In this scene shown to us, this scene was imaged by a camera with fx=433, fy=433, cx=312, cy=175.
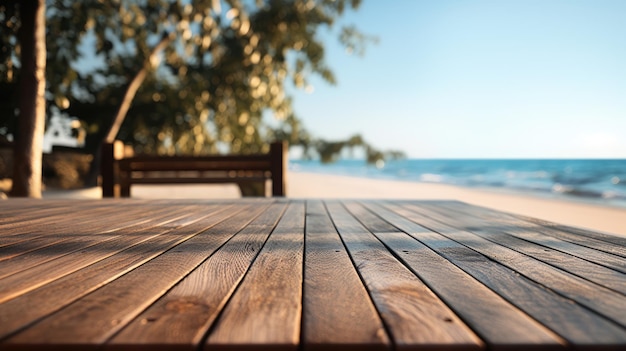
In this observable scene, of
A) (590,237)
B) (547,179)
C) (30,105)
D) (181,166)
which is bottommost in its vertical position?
(547,179)

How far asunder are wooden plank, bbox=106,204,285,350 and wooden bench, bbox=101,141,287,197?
11.6 ft

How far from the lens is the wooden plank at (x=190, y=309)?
2.97 feet

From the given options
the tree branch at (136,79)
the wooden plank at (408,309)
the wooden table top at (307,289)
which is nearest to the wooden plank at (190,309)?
the wooden table top at (307,289)

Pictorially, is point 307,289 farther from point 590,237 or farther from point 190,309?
point 590,237

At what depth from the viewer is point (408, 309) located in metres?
1.10

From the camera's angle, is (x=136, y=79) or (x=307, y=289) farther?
(x=136, y=79)

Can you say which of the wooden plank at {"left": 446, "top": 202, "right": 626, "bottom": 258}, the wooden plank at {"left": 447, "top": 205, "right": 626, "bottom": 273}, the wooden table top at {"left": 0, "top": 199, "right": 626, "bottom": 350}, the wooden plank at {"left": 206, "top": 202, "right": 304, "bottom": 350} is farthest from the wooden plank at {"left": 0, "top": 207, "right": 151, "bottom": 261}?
the wooden plank at {"left": 446, "top": 202, "right": 626, "bottom": 258}

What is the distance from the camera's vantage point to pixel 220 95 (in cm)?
1023

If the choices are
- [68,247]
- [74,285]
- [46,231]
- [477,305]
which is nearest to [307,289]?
[477,305]

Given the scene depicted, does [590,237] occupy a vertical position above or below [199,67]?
below

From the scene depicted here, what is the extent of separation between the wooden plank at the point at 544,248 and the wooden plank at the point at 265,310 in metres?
0.98

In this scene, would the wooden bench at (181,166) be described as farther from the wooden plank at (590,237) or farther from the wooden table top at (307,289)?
the wooden plank at (590,237)

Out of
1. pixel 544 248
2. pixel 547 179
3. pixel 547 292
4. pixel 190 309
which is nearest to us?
pixel 190 309

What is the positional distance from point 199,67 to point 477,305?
34.3ft
